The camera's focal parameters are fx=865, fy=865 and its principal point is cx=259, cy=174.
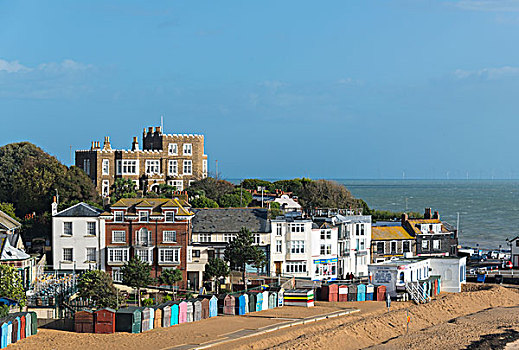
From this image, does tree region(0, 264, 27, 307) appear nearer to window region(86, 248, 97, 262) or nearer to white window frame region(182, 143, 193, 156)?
window region(86, 248, 97, 262)

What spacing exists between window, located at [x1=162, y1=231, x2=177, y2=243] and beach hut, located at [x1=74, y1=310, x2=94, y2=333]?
17872 millimetres

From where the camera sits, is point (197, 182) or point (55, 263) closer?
point (55, 263)

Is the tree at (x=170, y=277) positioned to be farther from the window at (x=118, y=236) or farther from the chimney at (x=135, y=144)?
the chimney at (x=135, y=144)

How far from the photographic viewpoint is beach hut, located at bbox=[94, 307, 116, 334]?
4906 centimetres

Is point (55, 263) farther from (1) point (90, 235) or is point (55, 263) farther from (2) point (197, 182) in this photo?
(2) point (197, 182)

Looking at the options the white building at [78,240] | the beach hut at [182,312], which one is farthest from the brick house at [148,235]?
the beach hut at [182,312]

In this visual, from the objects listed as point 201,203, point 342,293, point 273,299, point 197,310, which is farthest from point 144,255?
point 201,203

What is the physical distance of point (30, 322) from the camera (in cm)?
4766

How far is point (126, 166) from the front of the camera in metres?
98.8

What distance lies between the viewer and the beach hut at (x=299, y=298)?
198 feet

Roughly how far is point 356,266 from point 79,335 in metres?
33.5

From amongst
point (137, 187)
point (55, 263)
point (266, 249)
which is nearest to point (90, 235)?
point (55, 263)

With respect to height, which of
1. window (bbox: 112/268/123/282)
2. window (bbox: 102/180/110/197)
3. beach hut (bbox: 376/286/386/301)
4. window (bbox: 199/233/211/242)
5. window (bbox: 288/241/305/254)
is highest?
window (bbox: 102/180/110/197)

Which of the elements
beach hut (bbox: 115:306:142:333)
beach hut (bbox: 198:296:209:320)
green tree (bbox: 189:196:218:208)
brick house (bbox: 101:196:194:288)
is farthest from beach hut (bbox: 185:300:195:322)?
green tree (bbox: 189:196:218:208)
